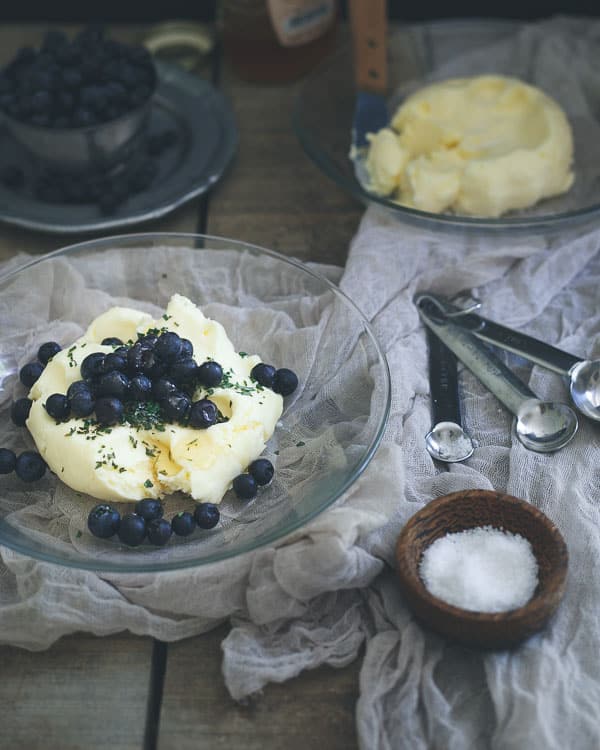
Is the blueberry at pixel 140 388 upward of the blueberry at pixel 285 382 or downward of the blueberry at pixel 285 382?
upward

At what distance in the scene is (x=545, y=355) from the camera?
1.59 meters

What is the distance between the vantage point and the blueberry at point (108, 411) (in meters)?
1.35

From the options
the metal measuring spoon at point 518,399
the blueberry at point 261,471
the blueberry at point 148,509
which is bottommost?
the metal measuring spoon at point 518,399

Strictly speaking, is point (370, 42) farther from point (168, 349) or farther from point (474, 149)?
point (168, 349)

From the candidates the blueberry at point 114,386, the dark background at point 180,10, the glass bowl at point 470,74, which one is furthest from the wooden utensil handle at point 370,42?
the blueberry at point 114,386

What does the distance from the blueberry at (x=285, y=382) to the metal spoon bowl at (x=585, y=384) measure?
44cm

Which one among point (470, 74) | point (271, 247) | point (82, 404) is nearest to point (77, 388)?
point (82, 404)

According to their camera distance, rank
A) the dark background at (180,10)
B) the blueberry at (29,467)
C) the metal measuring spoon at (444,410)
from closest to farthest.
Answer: the blueberry at (29,467)
the metal measuring spoon at (444,410)
the dark background at (180,10)

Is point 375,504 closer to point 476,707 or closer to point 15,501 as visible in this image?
point 476,707

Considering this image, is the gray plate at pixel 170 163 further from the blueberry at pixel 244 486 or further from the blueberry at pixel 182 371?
the blueberry at pixel 244 486

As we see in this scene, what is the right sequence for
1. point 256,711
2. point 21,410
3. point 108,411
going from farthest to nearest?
1. point 21,410
2. point 108,411
3. point 256,711

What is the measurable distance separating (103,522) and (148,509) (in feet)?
0.20

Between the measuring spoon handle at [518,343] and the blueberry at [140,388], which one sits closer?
the blueberry at [140,388]

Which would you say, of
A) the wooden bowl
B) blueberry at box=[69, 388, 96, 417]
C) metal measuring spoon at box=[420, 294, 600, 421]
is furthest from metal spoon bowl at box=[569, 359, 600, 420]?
blueberry at box=[69, 388, 96, 417]
